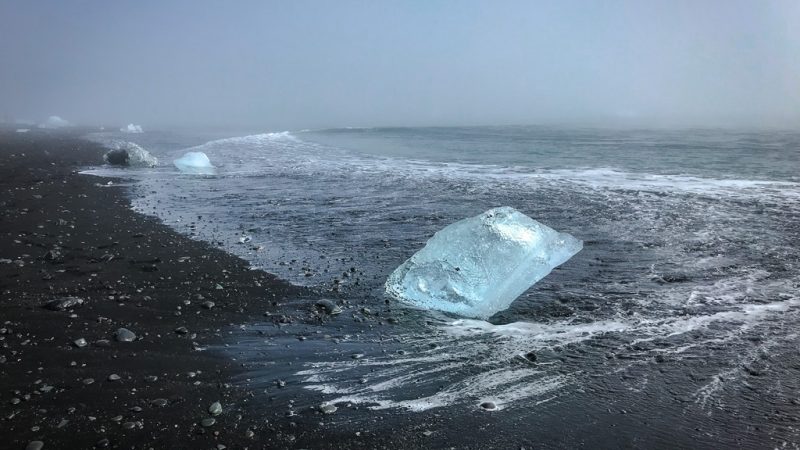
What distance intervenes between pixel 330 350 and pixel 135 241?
5.99 metres

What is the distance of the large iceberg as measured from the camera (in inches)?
256

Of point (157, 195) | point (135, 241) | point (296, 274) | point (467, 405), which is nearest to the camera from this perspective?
point (467, 405)

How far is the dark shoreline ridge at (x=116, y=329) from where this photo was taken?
12.6ft

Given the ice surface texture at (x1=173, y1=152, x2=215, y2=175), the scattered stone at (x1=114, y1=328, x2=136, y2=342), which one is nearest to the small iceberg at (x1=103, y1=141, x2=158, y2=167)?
the ice surface texture at (x1=173, y1=152, x2=215, y2=175)

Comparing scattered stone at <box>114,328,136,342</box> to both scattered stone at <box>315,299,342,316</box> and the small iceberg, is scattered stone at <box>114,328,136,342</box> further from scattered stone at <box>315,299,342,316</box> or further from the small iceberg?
the small iceberg

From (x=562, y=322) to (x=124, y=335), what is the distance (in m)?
5.27

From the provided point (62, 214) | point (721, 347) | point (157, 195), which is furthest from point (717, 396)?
point (157, 195)

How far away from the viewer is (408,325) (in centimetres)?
593

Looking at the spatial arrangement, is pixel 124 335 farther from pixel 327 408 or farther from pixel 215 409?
pixel 327 408

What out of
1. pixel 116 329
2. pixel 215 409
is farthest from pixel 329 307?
pixel 116 329

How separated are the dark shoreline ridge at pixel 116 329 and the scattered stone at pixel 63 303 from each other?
0.06 meters

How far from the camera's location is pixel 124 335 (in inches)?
211

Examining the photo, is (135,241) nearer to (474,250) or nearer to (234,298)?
(234,298)

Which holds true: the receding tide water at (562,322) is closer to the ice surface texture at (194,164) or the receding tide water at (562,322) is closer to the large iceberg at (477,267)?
the large iceberg at (477,267)
